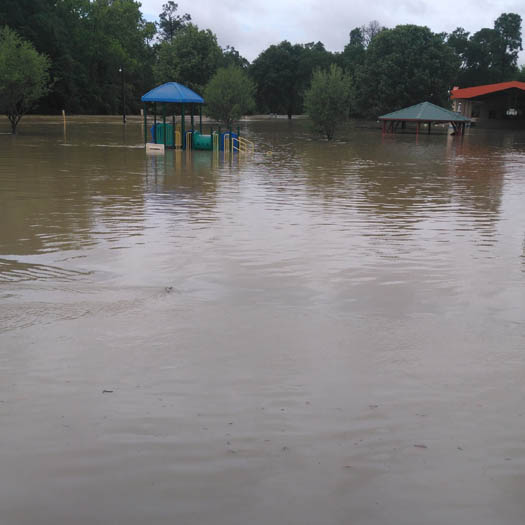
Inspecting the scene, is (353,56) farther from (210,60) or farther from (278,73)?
(210,60)

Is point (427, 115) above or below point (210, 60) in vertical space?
below

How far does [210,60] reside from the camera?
68375 mm

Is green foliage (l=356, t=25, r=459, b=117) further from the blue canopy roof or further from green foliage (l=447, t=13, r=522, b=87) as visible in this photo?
the blue canopy roof

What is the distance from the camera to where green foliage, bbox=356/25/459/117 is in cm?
6862

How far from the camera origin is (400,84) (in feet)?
225

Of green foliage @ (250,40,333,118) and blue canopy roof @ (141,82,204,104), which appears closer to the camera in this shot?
blue canopy roof @ (141,82,204,104)

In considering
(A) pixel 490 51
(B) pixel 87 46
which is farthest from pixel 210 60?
(A) pixel 490 51

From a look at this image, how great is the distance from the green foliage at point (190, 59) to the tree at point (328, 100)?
92.8 feet

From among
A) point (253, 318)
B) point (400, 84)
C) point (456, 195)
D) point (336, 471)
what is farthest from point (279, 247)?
point (400, 84)

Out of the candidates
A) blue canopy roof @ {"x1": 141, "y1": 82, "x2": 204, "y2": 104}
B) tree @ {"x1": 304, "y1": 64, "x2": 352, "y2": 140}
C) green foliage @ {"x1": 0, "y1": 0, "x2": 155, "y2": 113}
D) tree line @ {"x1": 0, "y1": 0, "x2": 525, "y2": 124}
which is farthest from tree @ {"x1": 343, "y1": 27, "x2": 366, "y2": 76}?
blue canopy roof @ {"x1": 141, "y1": 82, "x2": 204, "y2": 104}

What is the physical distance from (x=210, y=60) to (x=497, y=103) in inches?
1390

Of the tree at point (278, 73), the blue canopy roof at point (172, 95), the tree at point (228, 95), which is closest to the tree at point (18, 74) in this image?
the blue canopy roof at point (172, 95)

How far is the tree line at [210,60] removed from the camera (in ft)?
225

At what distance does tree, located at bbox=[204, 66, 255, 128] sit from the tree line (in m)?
4.35
